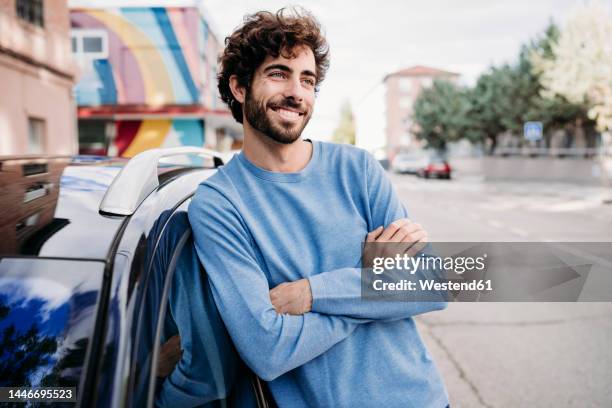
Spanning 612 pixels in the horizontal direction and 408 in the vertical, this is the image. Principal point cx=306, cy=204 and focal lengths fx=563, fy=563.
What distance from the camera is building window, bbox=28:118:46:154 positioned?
1348cm

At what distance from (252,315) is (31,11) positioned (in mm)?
13840

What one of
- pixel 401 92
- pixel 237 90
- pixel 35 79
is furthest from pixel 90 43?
pixel 401 92

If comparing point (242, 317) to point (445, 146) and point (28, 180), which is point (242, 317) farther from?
point (445, 146)

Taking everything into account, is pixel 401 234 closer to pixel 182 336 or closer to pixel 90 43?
pixel 182 336

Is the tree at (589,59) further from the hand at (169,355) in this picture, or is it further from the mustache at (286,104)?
the hand at (169,355)

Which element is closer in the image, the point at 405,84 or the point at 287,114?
the point at 287,114

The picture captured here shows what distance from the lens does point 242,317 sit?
1.41 meters

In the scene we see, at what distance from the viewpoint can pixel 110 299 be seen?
42.5 inches

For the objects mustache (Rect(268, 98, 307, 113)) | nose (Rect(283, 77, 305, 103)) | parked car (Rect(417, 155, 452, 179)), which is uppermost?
nose (Rect(283, 77, 305, 103))

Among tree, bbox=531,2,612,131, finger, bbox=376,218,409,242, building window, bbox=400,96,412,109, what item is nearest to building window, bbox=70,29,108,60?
tree, bbox=531,2,612,131

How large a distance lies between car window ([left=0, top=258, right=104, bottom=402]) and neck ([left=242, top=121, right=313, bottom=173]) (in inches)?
28.1

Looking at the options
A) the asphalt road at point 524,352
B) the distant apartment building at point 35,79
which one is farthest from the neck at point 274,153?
the distant apartment building at point 35,79

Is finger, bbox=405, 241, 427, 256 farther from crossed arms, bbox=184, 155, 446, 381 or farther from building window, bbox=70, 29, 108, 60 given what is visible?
building window, bbox=70, 29, 108, 60

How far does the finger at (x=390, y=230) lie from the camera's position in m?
1.67
